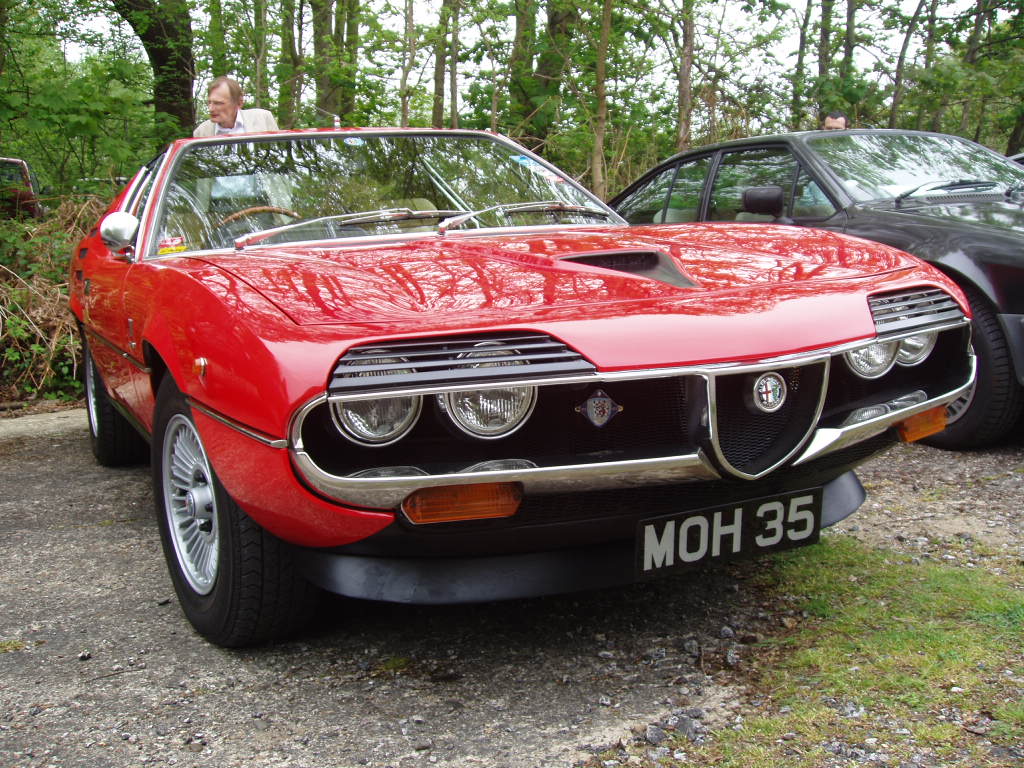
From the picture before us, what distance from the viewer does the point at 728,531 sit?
88.0 inches

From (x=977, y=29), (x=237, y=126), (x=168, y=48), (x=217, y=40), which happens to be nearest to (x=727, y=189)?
(x=237, y=126)

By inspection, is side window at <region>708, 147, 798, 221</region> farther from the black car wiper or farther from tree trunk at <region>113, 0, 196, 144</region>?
tree trunk at <region>113, 0, 196, 144</region>

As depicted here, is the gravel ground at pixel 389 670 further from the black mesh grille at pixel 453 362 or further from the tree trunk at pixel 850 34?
the tree trunk at pixel 850 34

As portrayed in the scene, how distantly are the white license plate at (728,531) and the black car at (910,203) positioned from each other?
1.98 metres

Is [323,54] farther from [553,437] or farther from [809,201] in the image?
[553,437]

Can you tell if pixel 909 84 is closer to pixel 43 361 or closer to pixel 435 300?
pixel 43 361

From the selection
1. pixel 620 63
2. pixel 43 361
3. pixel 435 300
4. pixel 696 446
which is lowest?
pixel 43 361

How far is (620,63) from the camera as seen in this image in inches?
476

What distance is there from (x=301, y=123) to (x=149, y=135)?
270cm

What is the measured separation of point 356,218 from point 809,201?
282 cm

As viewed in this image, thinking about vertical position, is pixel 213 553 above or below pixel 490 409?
below

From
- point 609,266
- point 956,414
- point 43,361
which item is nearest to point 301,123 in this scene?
point 43,361

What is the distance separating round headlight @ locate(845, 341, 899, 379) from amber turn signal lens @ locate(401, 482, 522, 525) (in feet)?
3.03

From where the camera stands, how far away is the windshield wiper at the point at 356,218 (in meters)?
3.04
